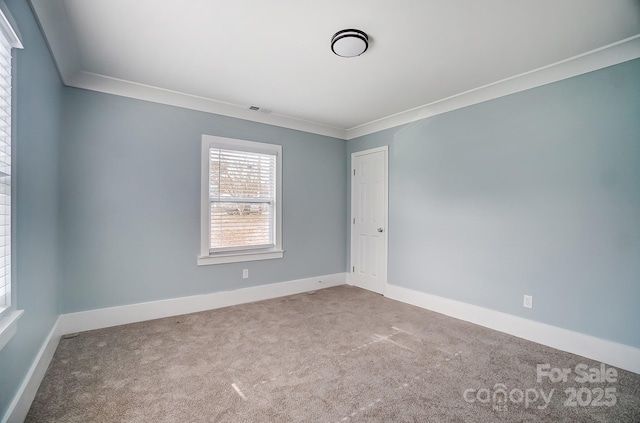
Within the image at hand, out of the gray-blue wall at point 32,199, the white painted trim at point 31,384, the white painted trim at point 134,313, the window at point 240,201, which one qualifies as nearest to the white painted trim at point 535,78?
the window at point 240,201

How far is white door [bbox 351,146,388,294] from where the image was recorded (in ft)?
14.3

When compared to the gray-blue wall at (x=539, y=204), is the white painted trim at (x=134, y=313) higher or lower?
lower

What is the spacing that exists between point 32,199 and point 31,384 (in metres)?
1.18

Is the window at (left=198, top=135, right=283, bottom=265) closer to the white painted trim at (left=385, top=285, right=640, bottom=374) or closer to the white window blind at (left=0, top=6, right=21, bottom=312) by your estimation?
the white window blind at (left=0, top=6, right=21, bottom=312)

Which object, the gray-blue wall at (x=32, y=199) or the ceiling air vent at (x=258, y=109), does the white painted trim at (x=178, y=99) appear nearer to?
the ceiling air vent at (x=258, y=109)

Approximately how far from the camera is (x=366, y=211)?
4656 millimetres

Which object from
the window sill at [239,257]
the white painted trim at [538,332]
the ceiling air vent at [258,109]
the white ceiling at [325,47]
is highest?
the white ceiling at [325,47]

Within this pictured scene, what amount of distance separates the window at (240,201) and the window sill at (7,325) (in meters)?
2.01

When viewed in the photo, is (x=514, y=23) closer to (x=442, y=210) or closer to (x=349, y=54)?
(x=349, y=54)

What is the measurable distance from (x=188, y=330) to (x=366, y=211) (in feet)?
9.56

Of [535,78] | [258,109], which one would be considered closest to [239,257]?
[258,109]

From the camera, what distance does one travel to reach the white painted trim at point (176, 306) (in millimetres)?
Answer: 2943

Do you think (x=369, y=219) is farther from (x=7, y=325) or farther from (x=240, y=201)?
(x=7, y=325)

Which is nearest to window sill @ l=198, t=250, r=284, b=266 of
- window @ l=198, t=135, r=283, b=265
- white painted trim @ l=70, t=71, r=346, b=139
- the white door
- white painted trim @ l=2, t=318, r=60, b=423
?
window @ l=198, t=135, r=283, b=265
